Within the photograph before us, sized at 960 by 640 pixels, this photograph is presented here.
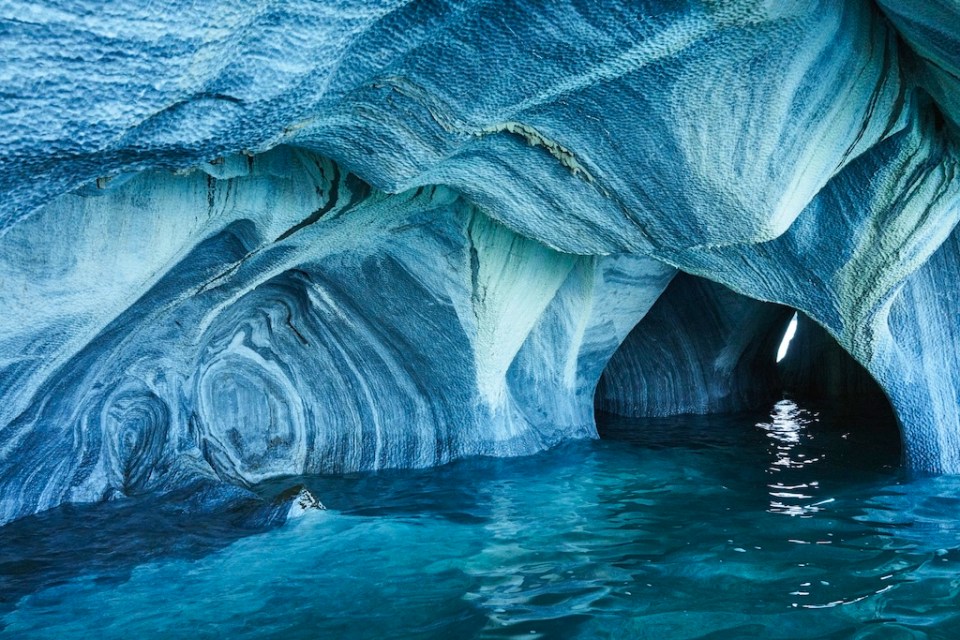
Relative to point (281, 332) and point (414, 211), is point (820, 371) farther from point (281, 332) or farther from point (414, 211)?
point (414, 211)

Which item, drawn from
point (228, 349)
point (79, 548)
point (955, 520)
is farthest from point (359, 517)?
point (955, 520)

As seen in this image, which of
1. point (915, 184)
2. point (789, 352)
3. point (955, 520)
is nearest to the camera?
point (955, 520)

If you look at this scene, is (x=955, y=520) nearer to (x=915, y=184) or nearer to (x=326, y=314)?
(x=915, y=184)

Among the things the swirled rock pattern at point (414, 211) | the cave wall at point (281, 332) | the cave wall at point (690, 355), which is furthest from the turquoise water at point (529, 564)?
the cave wall at point (690, 355)

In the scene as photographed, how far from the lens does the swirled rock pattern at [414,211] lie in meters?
2.54

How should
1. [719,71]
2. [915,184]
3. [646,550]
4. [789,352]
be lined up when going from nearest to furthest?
1. [719,71]
2. [646,550]
3. [915,184]
4. [789,352]

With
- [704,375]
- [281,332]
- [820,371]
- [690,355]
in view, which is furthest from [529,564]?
[820,371]

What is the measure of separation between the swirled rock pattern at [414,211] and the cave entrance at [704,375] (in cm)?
204

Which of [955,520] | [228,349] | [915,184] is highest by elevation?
[915,184]

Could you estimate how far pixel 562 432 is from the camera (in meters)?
8.16

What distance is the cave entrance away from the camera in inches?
400

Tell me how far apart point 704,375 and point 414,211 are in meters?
6.39

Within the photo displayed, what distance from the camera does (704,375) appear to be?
11055 millimetres

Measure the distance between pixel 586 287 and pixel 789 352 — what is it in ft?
22.9
